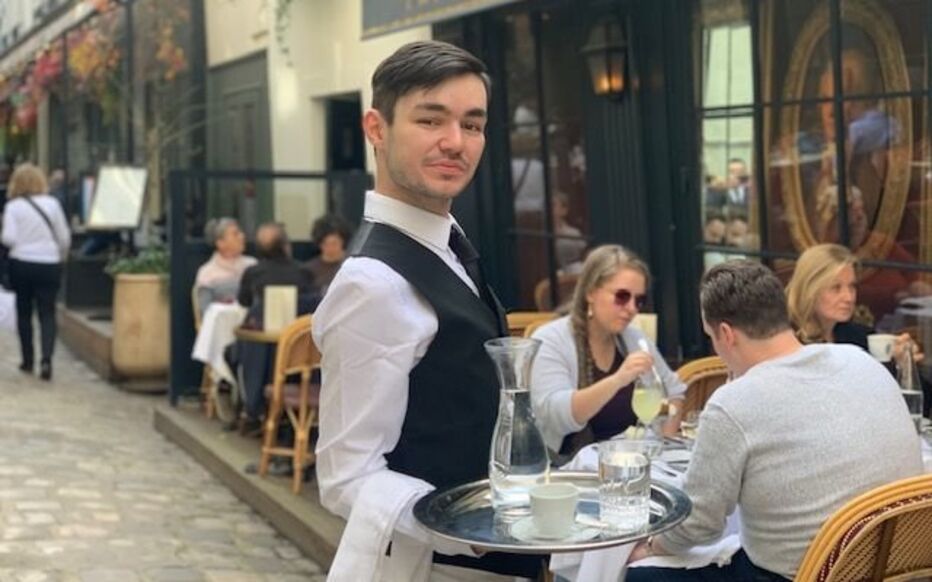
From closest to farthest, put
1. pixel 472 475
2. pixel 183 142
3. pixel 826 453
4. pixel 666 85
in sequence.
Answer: pixel 472 475 → pixel 826 453 → pixel 666 85 → pixel 183 142

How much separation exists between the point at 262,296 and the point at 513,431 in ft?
17.7

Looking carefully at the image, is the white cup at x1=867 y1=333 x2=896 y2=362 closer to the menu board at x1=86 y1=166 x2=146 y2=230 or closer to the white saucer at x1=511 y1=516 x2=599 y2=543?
the white saucer at x1=511 y1=516 x2=599 y2=543

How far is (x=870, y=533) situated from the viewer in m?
2.54

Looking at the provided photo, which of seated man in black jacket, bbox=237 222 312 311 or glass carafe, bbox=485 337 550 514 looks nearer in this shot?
glass carafe, bbox=485 337 550 514

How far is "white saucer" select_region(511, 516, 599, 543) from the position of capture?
73.6 inches

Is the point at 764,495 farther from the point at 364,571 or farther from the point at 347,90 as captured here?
the point at 347,90

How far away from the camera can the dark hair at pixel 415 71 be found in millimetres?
1873

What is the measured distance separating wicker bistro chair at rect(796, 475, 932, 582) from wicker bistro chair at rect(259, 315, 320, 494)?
145 inches

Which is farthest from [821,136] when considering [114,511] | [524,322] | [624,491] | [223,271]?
[223,271]

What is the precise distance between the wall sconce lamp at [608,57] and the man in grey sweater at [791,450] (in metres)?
3.60

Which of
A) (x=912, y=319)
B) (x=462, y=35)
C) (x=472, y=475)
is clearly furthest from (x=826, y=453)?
(x=462, y=35)

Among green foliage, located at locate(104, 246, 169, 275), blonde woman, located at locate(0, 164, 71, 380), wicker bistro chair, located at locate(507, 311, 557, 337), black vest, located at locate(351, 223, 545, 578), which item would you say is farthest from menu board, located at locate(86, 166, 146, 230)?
black vest, located at locate(351, 223, 545, 578)

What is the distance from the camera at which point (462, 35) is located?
785cm

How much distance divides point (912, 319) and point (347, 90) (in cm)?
545
